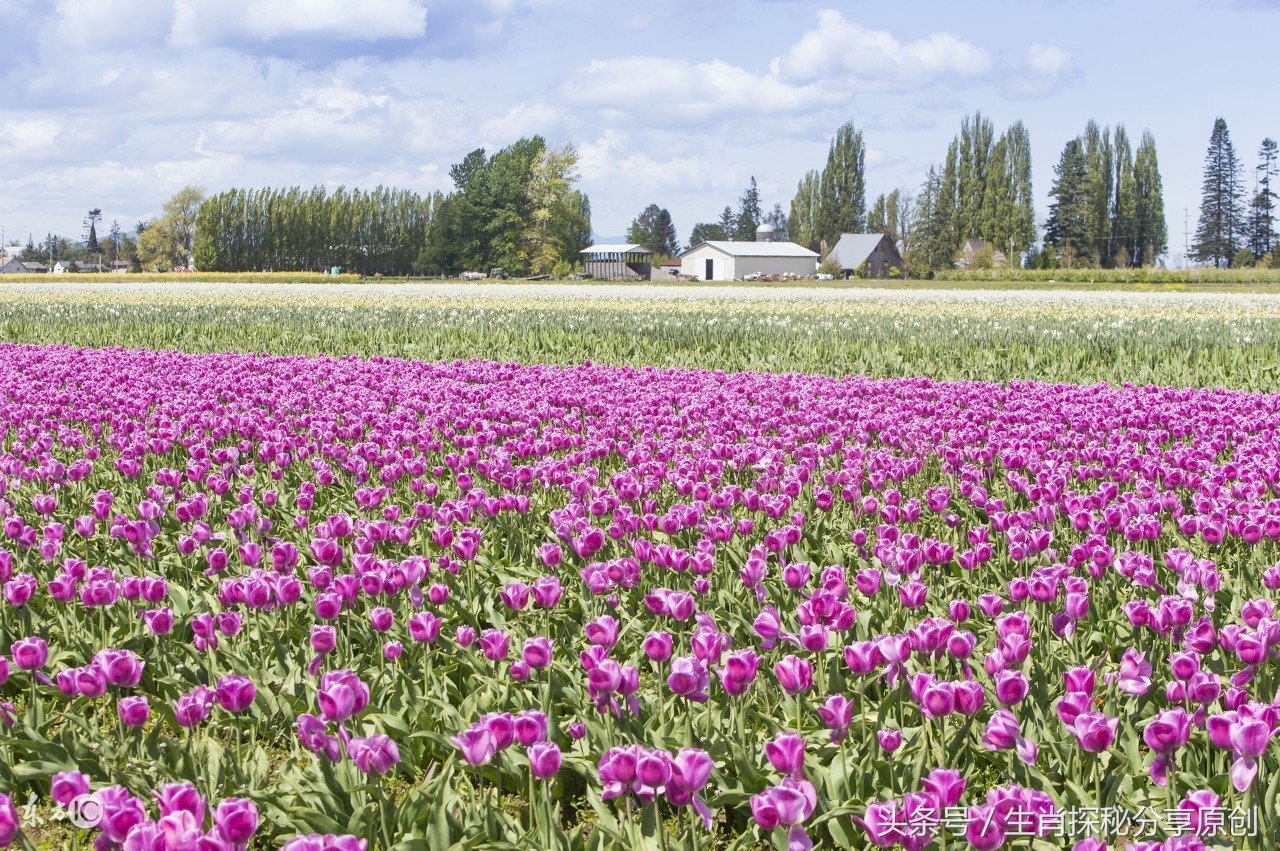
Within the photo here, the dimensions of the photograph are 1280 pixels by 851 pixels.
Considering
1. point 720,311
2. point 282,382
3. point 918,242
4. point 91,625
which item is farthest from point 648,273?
point 91,625

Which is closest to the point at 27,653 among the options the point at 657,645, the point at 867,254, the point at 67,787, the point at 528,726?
the point at 67,787

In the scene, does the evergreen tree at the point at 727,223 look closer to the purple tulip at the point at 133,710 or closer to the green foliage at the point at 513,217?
the green foliage at the point at 513,217

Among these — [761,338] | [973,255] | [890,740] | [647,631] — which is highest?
[973,255]

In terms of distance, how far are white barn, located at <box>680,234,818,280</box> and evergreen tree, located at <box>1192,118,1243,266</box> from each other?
3954 cm

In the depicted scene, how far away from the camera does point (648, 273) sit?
357 feet

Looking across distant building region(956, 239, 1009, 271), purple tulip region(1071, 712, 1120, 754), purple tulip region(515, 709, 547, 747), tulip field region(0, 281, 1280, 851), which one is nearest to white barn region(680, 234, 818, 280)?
distant building region(956, 239, 1009, 271)

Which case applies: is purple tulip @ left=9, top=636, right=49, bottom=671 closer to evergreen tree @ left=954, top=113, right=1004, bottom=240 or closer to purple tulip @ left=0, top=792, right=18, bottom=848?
purple tulip @ left=0, top=792, right=18, bottom=848

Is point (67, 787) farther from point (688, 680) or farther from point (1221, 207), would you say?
point (1221, 207)

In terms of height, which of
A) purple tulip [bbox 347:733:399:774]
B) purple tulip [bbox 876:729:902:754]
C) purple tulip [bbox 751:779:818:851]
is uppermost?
purple tulip [bbox 751:779:818:851]

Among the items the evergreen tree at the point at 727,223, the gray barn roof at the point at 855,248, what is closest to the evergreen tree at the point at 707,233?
the evergreen tree at the point at 727,223

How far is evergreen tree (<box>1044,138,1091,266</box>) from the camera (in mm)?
94125

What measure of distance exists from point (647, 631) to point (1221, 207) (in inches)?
4717

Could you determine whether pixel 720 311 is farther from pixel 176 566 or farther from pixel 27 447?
pixel 176 566

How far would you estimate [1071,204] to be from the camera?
95.6 metres
